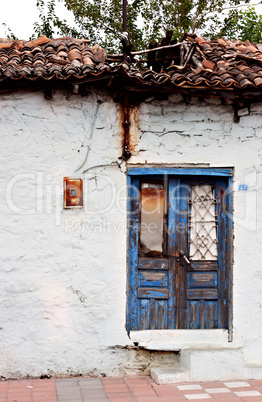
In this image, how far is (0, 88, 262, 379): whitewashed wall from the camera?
5562 millimetres

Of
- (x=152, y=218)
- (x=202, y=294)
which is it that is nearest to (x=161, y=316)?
(x=202, y=294)

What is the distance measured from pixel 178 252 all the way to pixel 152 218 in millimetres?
541

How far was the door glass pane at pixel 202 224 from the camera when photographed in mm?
5996

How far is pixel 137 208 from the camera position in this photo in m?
5.94

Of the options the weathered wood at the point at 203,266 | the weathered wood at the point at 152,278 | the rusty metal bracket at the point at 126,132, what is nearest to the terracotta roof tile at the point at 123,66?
the rusty metal bracket at the point at 126,132

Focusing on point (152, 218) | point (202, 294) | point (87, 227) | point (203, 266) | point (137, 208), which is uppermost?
point (137, 208)

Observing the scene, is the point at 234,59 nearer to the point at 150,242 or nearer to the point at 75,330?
the point at 150,242

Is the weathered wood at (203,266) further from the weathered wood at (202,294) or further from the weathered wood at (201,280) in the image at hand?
the weathered wood at (202,294)

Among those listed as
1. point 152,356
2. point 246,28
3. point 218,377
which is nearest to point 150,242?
point 152,356

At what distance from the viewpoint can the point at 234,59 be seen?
6.78 m

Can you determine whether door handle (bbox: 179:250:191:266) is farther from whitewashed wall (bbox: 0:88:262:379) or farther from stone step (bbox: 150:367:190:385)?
stone step (bbox: 150:367:190:385)

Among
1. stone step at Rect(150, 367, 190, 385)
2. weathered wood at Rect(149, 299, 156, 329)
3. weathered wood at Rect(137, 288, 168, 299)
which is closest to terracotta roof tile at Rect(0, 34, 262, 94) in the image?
weathered wood at Rect(137, 288, 168, 299)

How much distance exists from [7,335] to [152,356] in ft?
5.74

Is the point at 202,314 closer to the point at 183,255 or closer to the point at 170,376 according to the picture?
the point at 183,255
